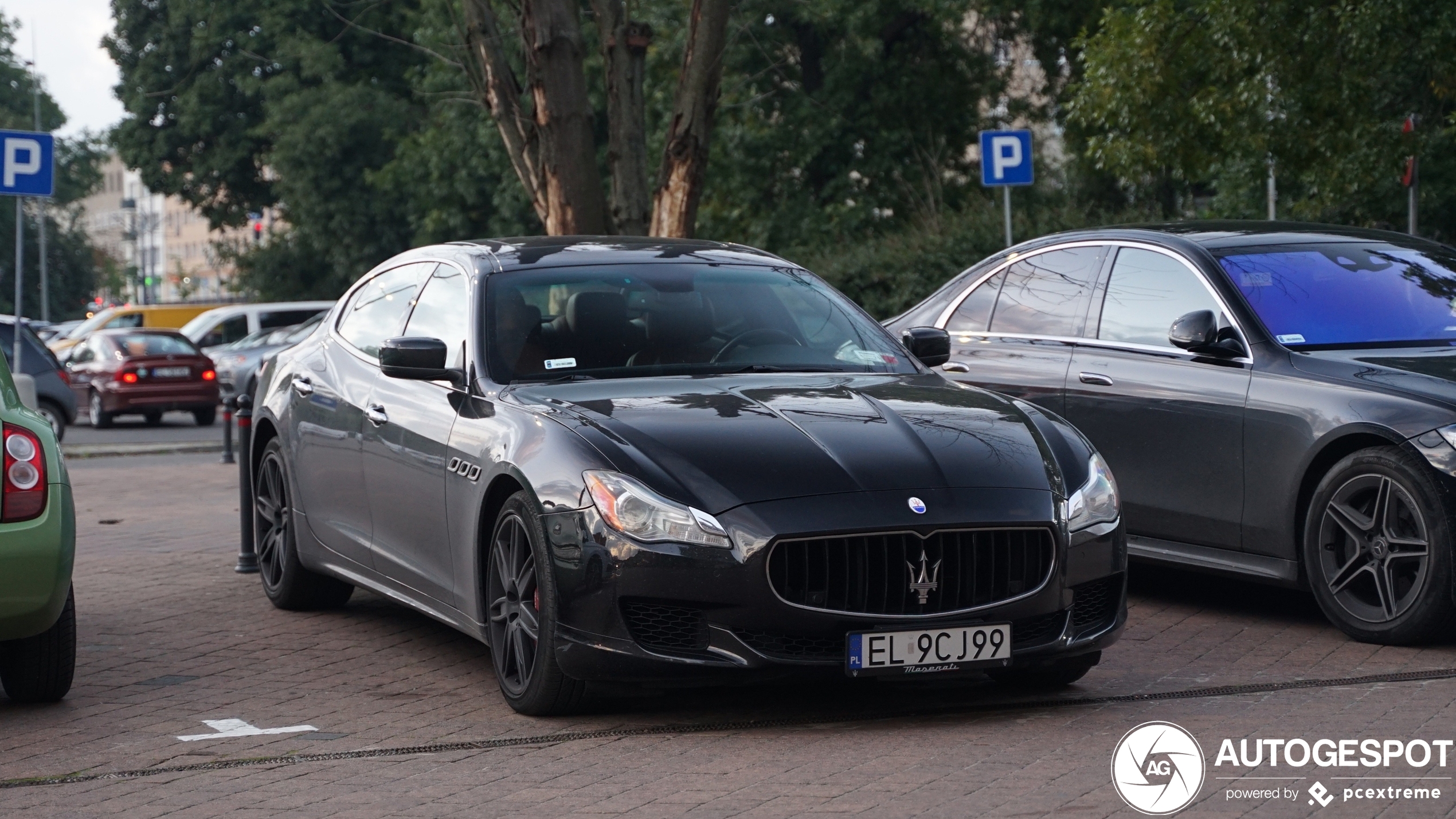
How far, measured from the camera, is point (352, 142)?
44.1 meters

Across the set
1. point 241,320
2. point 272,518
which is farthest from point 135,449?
point 272,518

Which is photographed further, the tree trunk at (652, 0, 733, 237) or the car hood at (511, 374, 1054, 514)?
the tree trunk at (652, 0, 733, 237)

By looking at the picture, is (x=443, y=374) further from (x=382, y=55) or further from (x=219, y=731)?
(x=382, y=55)

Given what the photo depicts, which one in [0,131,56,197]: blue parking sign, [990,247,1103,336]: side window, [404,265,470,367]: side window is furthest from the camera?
[0,131,56,197]: blue parking sign

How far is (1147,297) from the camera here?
8.36 meters

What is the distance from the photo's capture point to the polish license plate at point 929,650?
18.3 ft

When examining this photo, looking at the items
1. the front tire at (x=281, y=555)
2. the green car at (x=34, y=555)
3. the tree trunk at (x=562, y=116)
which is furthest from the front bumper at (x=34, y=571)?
the tree trunk at (x=562, y=116)

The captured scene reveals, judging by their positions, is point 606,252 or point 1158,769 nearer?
point 1158,769

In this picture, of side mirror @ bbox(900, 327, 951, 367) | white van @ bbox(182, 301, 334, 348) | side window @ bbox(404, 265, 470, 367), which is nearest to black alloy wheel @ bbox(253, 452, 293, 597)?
side window @ bbox(404, 265, 470, 367)

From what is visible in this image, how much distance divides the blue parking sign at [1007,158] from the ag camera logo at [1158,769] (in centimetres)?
1219

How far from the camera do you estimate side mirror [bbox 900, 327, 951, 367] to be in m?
7.21

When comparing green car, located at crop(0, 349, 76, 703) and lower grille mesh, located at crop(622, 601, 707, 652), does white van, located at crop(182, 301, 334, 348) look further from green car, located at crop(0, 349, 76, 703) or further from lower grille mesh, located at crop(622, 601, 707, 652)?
A: lower grille mesh, located at crop(622, 601, 707, 652)

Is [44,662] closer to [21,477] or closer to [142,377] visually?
[21,477]

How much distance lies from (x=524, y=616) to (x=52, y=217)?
8546 cm
